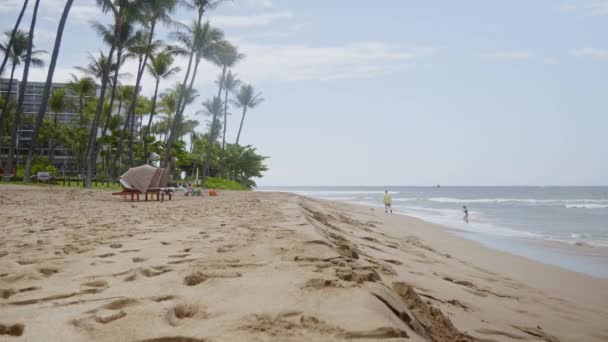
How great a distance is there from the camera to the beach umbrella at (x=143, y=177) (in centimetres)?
1182

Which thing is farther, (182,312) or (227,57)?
(227,57)

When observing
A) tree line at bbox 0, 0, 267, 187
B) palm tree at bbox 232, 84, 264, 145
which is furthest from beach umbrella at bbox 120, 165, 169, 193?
palm tree at bbox 232, 84, 264, 145

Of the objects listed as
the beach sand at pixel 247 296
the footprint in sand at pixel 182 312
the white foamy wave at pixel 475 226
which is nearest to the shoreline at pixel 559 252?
the white foamy wave at pixel 475 226

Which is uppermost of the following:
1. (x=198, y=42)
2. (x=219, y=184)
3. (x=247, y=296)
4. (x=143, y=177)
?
(x=198, y=42)

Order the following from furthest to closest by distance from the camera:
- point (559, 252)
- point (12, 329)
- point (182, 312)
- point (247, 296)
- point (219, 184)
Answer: point (219, 184) < point (559, 252) < point (247, 296) < point (182, 312) < point (12, 329)

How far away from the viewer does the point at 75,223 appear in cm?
541

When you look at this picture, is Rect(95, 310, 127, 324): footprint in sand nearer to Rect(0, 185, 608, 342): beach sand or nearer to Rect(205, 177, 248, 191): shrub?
Rect(0, 185, 608, 342): beach sand

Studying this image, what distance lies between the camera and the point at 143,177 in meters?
12.1

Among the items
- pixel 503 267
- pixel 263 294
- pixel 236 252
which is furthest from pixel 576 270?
pixel 263 294

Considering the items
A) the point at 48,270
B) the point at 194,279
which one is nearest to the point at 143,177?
the point at 48,270

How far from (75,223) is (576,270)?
7612 mm

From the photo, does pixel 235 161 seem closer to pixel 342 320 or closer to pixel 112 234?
pixel 112 234

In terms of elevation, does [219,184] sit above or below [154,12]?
below

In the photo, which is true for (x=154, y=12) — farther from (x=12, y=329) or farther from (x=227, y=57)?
(x=12, y=329)
